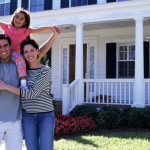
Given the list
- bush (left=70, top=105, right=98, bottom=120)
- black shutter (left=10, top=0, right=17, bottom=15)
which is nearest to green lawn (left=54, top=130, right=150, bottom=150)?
bush (left=70, top=105, right=98, bottom=120)

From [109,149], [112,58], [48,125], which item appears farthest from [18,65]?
[112,58]

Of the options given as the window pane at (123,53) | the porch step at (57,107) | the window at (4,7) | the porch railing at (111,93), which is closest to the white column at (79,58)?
the porch railing at (111,93)

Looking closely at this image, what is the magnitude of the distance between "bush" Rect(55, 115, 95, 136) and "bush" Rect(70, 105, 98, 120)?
0.49 meters

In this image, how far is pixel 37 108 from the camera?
222 cm

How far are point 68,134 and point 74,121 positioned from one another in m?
0.40

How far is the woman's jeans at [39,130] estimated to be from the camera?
7.19 feet

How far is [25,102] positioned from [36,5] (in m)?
9.03

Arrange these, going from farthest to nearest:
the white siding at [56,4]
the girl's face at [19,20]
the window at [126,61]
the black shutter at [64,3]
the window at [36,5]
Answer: the window at [36,5] < the white siding at [56,4] < the black shutter at [64,3] < the window at [126,61] < the girl's face at [19,20]

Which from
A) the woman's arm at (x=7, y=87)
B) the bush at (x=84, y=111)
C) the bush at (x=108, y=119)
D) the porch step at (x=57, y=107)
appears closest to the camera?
the woman's arm at (x=7, y=87)

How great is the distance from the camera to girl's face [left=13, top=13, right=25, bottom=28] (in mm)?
2486

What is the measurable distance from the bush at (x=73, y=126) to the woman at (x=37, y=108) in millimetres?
3643

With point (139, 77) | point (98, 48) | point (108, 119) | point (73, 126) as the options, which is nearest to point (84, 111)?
point (108, 119)

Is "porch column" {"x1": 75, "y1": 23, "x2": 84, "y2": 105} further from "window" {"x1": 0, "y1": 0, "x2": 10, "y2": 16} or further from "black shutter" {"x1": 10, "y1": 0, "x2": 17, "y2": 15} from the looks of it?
"window" {"x1": 0, "y1": 0, "x2": 10, "y2": 16}

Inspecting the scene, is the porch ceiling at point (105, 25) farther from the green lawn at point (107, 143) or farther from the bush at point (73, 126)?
the green lawn at point (107, 143)
